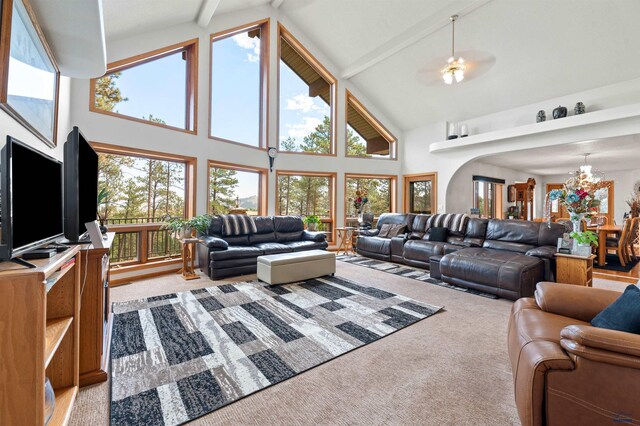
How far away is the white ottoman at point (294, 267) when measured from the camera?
3717mm

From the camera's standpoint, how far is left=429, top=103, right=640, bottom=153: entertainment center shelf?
14.5 ft

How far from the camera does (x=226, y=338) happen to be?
2.32 metres

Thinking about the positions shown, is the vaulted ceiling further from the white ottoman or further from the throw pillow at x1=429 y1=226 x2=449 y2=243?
the white ottoman

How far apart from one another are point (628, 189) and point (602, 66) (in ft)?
21.3

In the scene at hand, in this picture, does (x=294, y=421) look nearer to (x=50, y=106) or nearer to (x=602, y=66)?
(x=50, y=106)

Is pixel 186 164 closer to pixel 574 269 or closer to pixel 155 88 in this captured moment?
pixel 155 88

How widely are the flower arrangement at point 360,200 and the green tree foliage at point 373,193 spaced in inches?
4.2

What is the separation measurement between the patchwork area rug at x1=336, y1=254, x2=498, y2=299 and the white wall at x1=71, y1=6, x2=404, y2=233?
1.48 metres

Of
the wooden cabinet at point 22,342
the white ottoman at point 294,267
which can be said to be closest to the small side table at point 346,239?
the white ottoman at point 294,267

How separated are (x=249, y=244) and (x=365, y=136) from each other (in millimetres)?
4646

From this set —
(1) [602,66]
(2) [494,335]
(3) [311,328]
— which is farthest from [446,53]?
(3) [311,328]

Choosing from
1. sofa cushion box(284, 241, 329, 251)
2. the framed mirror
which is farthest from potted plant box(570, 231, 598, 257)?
the framed mirror

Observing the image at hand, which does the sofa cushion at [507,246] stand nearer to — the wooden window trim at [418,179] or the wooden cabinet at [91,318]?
the wooden window trim at [418,179]

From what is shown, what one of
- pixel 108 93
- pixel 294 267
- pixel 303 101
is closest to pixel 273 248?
pixel 294 267
